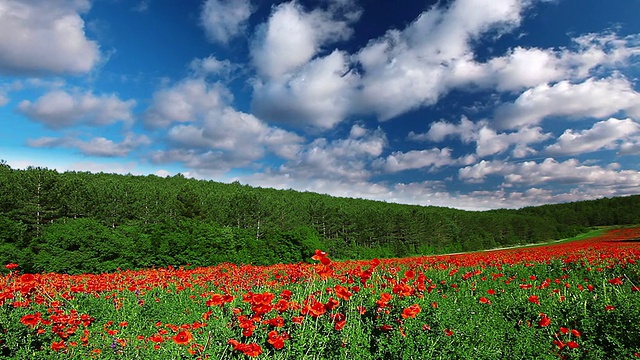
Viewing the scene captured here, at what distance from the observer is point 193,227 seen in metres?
27.0

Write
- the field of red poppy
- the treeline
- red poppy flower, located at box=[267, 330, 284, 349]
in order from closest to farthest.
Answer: red poppy flower, located at box=[267, 330, 284, 349], the field of red poppy, the treeline

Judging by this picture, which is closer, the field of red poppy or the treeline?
the field of red poppy

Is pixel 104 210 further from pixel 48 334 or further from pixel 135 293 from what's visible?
pixel 48 334

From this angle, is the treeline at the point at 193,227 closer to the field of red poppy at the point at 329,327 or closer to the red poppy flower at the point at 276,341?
the field of red poppy at the point at 329,327

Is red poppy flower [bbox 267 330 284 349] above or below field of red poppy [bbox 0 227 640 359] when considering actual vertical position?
above

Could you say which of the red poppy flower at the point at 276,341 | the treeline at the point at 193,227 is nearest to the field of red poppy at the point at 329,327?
the red poppy flower at the point at 276,341

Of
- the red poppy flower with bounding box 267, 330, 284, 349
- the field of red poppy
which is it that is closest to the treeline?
the field of red poppy

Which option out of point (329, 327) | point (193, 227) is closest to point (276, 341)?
point (329, 327)

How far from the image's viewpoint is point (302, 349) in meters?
Result: 3.75

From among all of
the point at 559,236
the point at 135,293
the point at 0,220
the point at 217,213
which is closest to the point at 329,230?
the point at 217,213

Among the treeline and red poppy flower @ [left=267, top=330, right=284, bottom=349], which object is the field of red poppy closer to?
red poppy flower @ [left=267, top=330, right=284, bottom=349]

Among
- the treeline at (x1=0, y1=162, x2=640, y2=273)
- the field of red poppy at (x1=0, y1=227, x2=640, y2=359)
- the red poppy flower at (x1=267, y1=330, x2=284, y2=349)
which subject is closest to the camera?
the red poppy flower at (x1=267, y1=330, x2=284, y2=349)

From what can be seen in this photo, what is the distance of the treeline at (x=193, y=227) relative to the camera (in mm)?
22641

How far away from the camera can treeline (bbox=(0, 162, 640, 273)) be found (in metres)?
22.6
